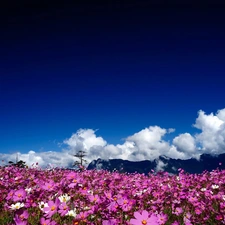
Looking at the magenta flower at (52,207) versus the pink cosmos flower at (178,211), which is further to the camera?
the pink cosmos flower at (178,211)

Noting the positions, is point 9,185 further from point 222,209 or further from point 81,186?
point 222,209

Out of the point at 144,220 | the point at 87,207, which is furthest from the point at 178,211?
the point at 144,220

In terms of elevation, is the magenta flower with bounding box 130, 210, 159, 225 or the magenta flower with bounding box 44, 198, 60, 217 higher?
the magenta flower with bounding box 44, 198, 60, 217

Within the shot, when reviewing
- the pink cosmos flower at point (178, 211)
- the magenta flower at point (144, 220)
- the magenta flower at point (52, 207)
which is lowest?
the pink cosmos flower at point (178, 211)

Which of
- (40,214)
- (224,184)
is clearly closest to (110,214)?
(40,214)

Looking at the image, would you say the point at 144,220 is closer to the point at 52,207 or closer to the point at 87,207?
the point at 52,207

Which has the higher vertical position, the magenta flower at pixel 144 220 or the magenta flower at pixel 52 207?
the magenta flower at pixel 52 207

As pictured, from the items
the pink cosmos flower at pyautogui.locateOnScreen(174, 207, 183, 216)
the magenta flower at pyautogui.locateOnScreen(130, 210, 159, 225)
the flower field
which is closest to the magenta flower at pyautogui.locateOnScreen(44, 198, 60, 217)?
the flower field

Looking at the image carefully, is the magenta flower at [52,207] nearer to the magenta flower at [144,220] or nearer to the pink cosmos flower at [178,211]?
the magenta flower at [144,220]

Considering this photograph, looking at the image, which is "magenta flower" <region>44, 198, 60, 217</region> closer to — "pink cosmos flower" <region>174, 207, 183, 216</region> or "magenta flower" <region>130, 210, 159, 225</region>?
"magenta flower" <region>130, 210, 159, 225</region>

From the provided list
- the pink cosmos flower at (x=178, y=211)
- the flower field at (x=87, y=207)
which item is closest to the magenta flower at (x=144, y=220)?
the flower field at (x=87, y=207)

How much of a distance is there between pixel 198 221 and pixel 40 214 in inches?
82.0

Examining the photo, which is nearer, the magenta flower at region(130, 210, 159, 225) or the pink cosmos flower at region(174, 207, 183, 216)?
the magenta flower at region(130, 210, 159, 225)

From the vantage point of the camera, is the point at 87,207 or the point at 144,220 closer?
the point at 144,220
